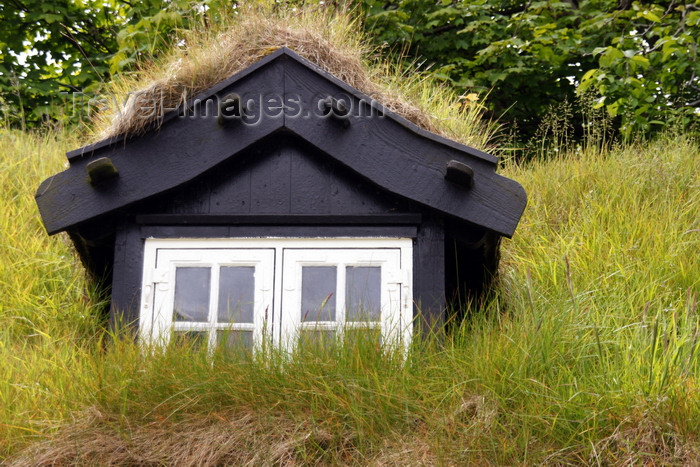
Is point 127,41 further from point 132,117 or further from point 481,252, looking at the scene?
point 481,252

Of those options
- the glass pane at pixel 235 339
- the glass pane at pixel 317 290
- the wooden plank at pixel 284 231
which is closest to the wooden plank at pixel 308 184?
the wooden plank at pixel 284 231

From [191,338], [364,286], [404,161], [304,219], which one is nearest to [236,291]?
[191,338]

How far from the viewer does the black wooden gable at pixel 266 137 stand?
185 inches

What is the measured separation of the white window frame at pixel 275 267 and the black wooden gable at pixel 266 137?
0.24m

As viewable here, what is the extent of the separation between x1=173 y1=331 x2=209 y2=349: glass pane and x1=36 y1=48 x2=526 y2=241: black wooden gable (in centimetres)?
75

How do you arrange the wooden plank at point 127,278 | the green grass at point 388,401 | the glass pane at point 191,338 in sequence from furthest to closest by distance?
1. the wooden plank at point 127,278
2. the glass pane at point 191,338
3. the green grass at point 388,401

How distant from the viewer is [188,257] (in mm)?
4762

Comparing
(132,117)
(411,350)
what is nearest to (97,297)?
(132,117)

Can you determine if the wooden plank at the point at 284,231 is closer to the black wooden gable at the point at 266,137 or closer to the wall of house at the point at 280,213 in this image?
the wall of house at the point at 280,213

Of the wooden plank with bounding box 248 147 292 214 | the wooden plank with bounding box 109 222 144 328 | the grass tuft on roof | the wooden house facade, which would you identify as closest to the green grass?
the wooden plank with bounding box 109 222 144 328

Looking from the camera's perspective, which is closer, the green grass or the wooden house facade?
the green grass

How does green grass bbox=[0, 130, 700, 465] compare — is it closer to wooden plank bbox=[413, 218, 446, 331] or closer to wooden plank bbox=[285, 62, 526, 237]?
wooden plank bbox=[413, 218, 446, 331]

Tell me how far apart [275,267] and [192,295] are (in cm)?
52

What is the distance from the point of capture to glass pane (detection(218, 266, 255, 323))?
184 inches
